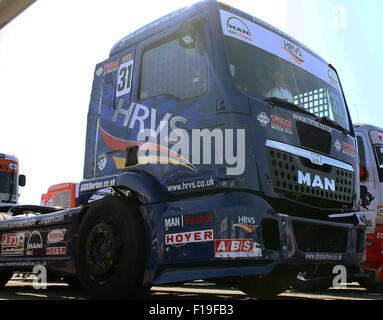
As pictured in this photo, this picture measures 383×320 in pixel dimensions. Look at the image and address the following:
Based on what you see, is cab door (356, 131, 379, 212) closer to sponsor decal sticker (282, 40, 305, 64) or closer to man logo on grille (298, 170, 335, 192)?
man logo on grille (298, 170, 335, 192)

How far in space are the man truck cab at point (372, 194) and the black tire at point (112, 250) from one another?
14.0 feet

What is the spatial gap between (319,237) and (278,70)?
162cm

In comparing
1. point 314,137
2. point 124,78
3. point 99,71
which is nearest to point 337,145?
point 314,137

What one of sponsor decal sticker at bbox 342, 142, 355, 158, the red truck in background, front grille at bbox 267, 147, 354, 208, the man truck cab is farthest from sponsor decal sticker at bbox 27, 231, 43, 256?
the red truck in background

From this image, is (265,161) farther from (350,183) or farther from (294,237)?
(350,183)

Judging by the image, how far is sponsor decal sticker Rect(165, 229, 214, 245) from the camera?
3885 millimetres

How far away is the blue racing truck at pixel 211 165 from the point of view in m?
3.91

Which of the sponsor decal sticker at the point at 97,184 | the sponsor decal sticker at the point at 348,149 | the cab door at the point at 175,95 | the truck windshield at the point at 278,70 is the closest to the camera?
the cab door at the point at 175,95

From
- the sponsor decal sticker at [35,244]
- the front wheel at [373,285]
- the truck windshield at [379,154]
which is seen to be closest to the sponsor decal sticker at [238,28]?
the sponsor decal sticker at [35,244]

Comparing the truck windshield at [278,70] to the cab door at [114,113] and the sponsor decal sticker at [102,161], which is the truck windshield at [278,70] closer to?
the cab door at [114,113]

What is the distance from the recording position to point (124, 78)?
5.12 meters

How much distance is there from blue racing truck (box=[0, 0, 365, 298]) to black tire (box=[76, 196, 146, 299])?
0.04 feet
